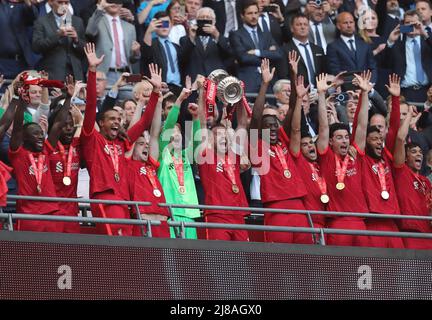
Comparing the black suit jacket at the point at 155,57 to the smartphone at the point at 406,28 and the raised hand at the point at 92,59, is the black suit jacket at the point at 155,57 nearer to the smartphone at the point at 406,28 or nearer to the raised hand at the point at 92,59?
the raised hand at the point at 92,59

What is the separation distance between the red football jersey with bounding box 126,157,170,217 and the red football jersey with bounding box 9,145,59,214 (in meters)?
0.90

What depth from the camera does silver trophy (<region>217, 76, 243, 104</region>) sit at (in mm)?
17609

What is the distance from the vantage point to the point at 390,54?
21.8m

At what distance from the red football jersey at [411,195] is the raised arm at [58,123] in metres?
3.76

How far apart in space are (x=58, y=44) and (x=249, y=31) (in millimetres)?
2515

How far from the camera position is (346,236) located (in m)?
18.0

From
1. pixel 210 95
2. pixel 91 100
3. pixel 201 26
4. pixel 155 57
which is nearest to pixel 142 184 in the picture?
pixel 91 100

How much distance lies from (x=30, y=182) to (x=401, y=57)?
6.56m

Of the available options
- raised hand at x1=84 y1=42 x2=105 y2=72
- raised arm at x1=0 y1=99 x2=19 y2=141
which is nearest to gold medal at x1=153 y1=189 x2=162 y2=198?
raised hand at x1=84 y1=42 x2=105 y2=72

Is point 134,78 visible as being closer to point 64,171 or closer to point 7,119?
point 64,171

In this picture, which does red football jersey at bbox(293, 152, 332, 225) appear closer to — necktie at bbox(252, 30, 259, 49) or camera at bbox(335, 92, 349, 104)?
camera at bbox(335, 92, 349, 104)
